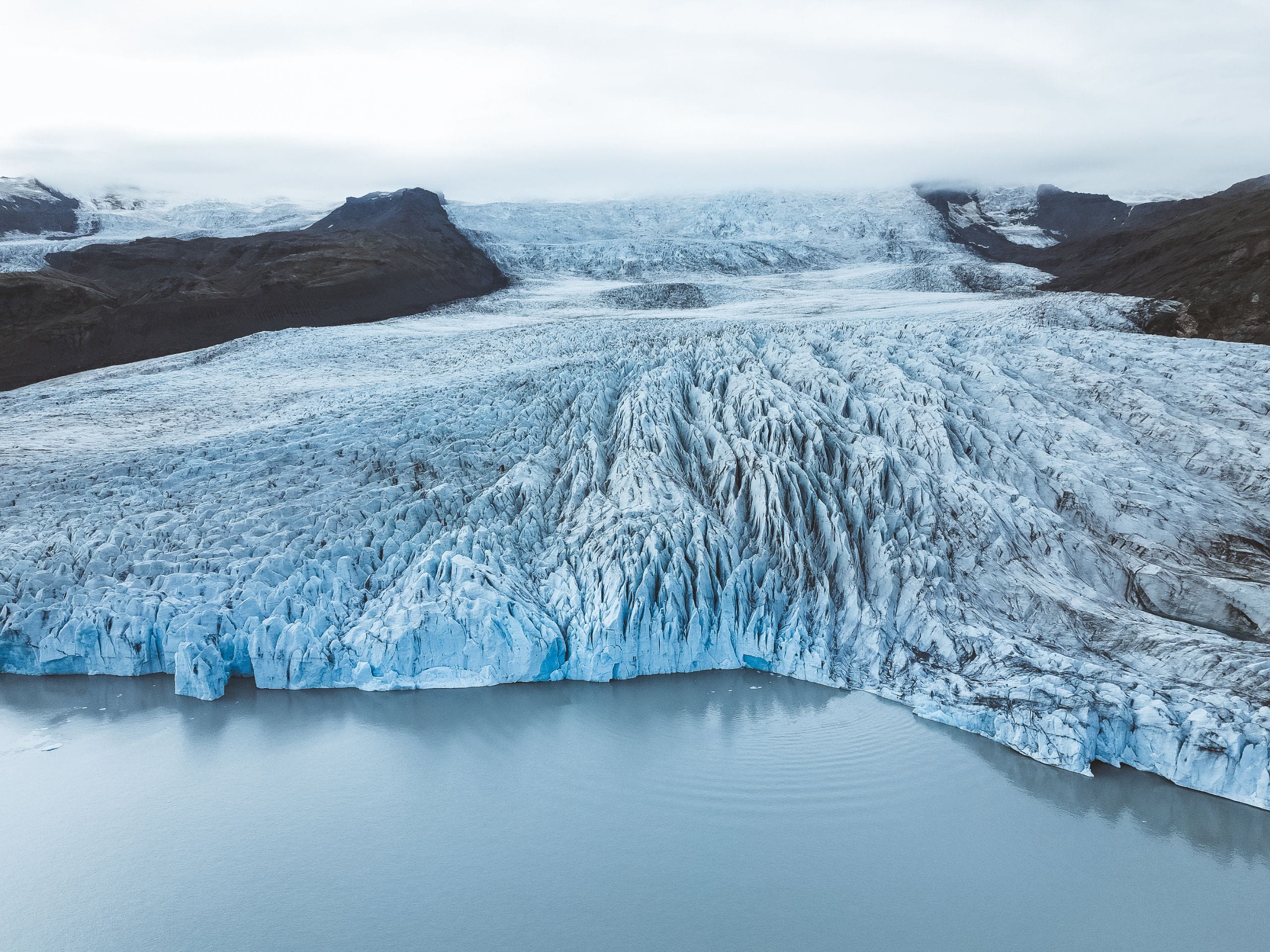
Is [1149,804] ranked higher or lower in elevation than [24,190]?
lower

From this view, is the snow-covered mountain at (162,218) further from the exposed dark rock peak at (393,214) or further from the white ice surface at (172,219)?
the exposed dark rock peak at (393,214)

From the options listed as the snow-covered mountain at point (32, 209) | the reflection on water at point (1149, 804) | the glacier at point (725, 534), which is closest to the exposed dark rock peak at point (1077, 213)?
the glacier at point (725, 534)

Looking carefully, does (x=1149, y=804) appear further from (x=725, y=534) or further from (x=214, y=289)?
(x=214, y=289)

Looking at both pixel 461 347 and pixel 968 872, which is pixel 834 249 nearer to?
pixel 461 347

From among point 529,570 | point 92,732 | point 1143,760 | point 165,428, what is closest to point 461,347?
point 165,428

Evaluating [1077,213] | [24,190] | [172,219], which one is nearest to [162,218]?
[172,219]
